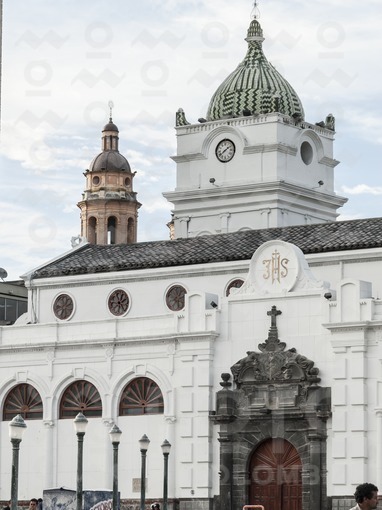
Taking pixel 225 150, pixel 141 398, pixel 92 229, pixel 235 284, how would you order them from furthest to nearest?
pixel 92 229 → pixel 225 150 → pixel 235 284 → pixel 141 398

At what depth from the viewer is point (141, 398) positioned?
59.8 m

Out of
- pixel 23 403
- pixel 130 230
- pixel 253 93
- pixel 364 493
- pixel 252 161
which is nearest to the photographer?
pixel 364 493

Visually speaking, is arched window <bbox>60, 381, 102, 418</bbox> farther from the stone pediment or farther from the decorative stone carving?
the decorative stone carving

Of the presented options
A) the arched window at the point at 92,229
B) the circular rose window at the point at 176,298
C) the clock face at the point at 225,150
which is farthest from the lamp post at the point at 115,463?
the arched window at the point at 92,229

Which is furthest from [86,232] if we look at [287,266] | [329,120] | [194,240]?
[287,266]

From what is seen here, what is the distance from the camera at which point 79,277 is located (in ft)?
212

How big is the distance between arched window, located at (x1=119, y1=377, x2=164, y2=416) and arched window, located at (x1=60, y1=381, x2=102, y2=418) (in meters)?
1.27

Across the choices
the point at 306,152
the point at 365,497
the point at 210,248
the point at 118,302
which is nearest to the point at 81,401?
the point at 118,302

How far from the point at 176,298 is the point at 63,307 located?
5.66 metres

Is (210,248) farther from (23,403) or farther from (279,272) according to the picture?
(23,403)

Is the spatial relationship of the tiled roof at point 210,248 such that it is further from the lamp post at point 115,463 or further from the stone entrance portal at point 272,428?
the lamp post at point 115,463

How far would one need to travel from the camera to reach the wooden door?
183ft

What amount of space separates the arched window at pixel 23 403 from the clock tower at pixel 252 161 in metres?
15.1

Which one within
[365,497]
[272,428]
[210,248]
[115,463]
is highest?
[210,248]
